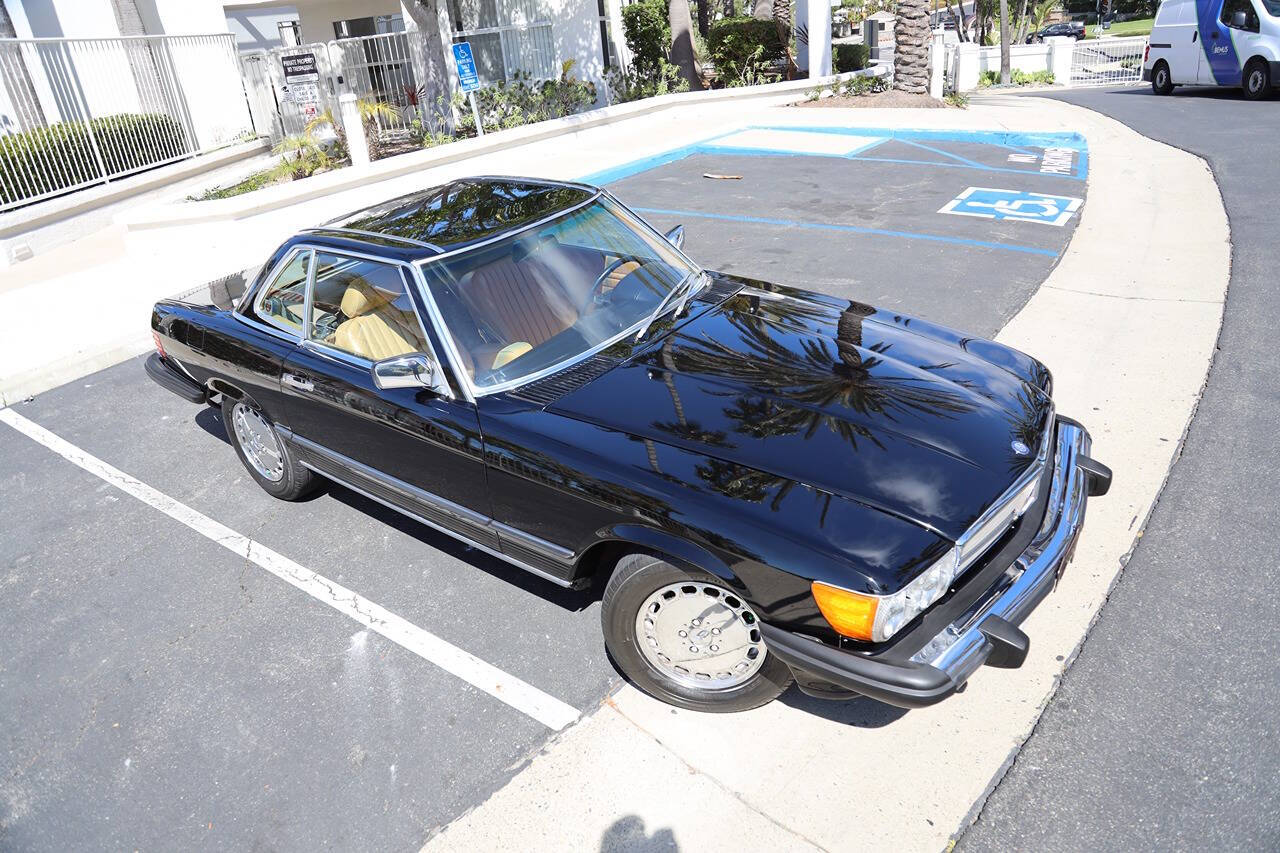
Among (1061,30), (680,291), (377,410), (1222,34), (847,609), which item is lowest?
(847,609)

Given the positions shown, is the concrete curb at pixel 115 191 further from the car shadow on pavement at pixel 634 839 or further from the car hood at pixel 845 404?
the car shadow on pavement at pixel 634 839

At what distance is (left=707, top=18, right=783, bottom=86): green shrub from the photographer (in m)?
21.9

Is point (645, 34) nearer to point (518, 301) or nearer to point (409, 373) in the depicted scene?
point (518, 301)

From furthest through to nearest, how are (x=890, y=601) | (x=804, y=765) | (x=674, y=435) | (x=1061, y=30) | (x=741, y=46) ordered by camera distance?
(x=1061, y=30)
(x=741, y=46)
(x=674, y=435)
(x=804, y=765)
(x=890, y=601)

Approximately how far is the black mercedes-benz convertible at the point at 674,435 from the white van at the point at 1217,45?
54.0 ft

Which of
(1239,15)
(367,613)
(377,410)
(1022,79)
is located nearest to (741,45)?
(1022,79)

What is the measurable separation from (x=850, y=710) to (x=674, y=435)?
3.98 ft

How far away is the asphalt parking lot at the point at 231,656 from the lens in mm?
3027

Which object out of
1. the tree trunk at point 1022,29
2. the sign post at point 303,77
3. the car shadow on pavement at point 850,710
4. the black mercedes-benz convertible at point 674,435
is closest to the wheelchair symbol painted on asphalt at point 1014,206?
the black mercedes-benz convertible at point 674,435

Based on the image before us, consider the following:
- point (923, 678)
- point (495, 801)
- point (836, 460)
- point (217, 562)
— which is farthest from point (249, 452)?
point (923, 678)

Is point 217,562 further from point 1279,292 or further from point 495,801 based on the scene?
point 1279,292

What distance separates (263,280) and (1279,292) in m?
7.20

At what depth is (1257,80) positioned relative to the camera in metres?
15.8

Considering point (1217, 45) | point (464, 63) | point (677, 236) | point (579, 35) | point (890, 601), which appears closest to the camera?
point (890, 601)
